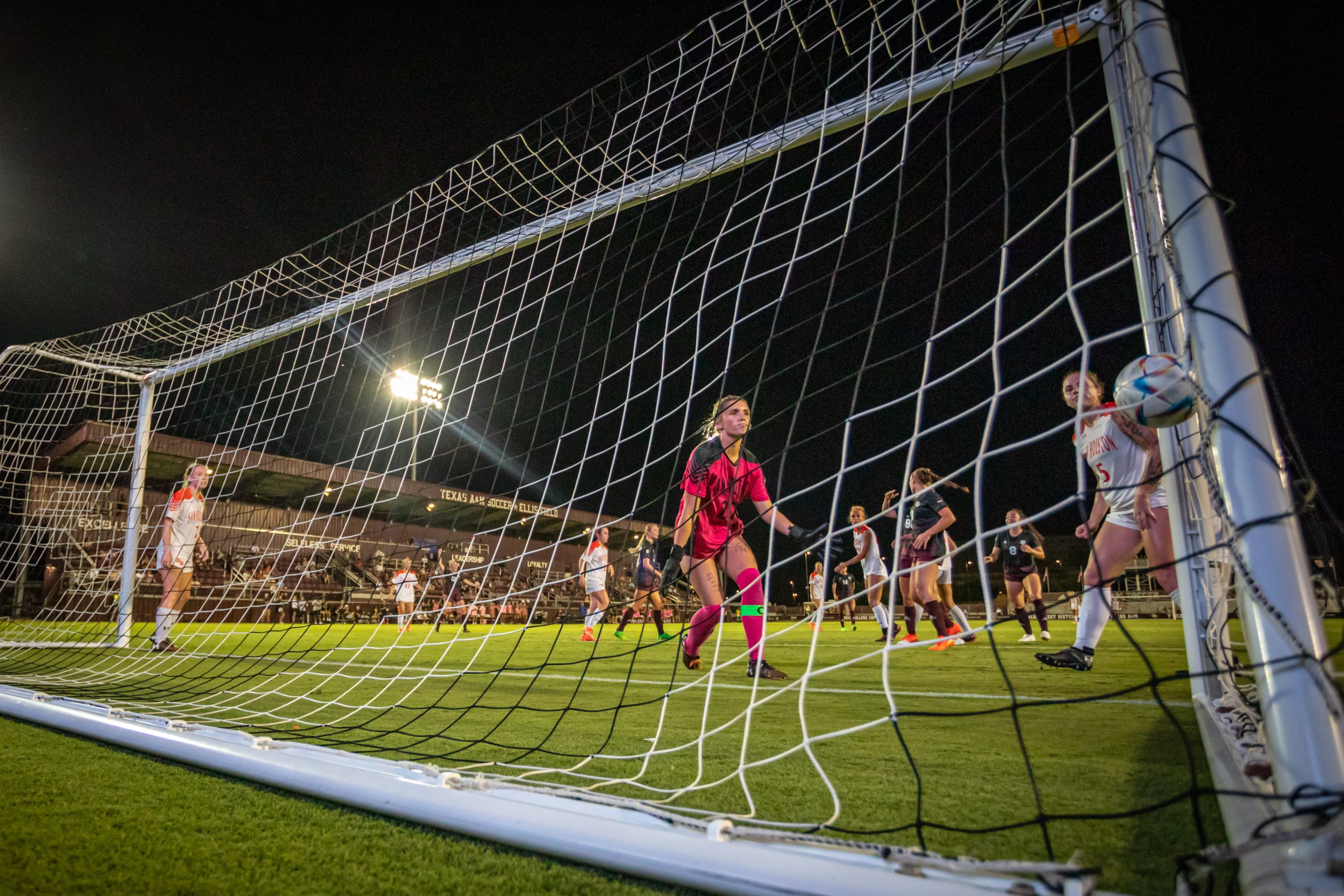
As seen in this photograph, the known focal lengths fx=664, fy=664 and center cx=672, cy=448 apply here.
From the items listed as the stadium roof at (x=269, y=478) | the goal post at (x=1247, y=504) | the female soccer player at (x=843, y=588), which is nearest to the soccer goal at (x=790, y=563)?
the goal post at (x=1247, y=504)

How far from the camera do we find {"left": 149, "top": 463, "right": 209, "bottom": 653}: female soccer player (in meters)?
6.57

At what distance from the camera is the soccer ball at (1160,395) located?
1.45 metres

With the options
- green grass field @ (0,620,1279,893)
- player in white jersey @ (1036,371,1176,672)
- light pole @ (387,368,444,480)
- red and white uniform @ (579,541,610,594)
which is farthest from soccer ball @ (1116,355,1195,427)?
red and white uniform @ (579,541,610,594)

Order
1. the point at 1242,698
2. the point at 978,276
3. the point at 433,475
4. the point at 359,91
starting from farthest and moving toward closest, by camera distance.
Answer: the point at 433,475 < the point at 978,276 < the point at 359,91 < the point at 1242,698

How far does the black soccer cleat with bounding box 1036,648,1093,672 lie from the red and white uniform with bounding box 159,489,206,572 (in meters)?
7.52

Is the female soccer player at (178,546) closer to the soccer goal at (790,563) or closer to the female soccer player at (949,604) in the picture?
the soccer goal at (790,563)

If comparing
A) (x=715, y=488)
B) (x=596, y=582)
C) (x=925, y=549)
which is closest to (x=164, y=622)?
(x=596, y=582)

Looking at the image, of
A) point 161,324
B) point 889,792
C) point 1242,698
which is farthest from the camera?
point 161,324

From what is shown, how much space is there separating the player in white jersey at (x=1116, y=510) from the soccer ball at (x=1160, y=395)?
2.35 m

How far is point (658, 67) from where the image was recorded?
3.82 m

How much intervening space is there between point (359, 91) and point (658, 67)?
23.1 feet

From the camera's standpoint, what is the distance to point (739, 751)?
2391mm

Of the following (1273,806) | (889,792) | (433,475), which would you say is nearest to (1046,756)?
(889,792)

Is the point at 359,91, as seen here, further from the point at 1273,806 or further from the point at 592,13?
the point at 1273,806
